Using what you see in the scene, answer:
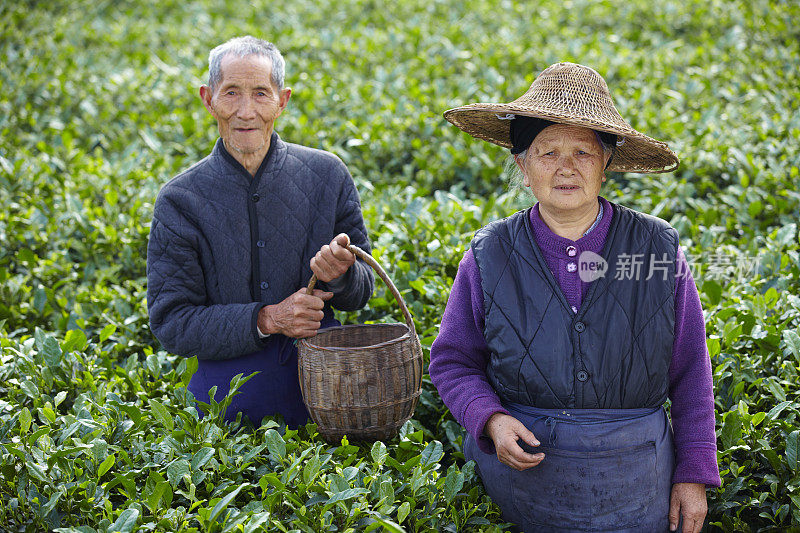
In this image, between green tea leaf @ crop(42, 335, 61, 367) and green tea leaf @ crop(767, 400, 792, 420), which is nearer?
green tea leaf @ crop(767, 400, 792, 420)

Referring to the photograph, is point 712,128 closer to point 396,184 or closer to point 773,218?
point 773,218

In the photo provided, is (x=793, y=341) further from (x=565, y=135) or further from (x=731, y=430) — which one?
(x=565, y=135)

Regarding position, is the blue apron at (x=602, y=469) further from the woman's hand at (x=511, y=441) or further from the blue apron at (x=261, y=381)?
the blue apron at (x=261, y=381)

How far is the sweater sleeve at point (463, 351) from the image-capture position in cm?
234

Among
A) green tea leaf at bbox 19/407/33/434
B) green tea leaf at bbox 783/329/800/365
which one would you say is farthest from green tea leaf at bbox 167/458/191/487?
green tea leaf at bbox 783/329/800/365

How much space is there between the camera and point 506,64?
6855 mm

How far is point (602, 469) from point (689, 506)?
29cm

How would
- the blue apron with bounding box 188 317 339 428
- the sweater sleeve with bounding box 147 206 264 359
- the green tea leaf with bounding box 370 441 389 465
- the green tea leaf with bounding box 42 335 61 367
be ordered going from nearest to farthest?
1. the green tea leaf with bounding box 370 441 389 465
2. the sweater sleeve with bounding box 147 206 264 359
3. the blue apron with bounding box 188 317 339 428
4. the green tea leaf with bounding box 42 335 61 367

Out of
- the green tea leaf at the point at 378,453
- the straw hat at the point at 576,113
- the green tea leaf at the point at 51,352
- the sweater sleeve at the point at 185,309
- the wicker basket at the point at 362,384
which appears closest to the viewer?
the straw hat at the point at 576,113

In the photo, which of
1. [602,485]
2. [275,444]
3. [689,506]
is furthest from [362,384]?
[689,506]

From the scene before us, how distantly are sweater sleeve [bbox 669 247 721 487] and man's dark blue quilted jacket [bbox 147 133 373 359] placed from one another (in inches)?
44.6

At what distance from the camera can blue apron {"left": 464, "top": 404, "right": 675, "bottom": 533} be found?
2217 mm

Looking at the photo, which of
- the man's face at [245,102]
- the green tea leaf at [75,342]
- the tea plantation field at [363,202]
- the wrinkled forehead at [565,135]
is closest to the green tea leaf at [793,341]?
the tea plantation field at [363,202]

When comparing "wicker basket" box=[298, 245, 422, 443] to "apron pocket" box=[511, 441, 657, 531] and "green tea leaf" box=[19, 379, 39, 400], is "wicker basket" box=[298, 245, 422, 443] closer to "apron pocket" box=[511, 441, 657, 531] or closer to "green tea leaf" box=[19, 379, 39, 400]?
"apron pocket" box=[511, 441, 657, 531]
